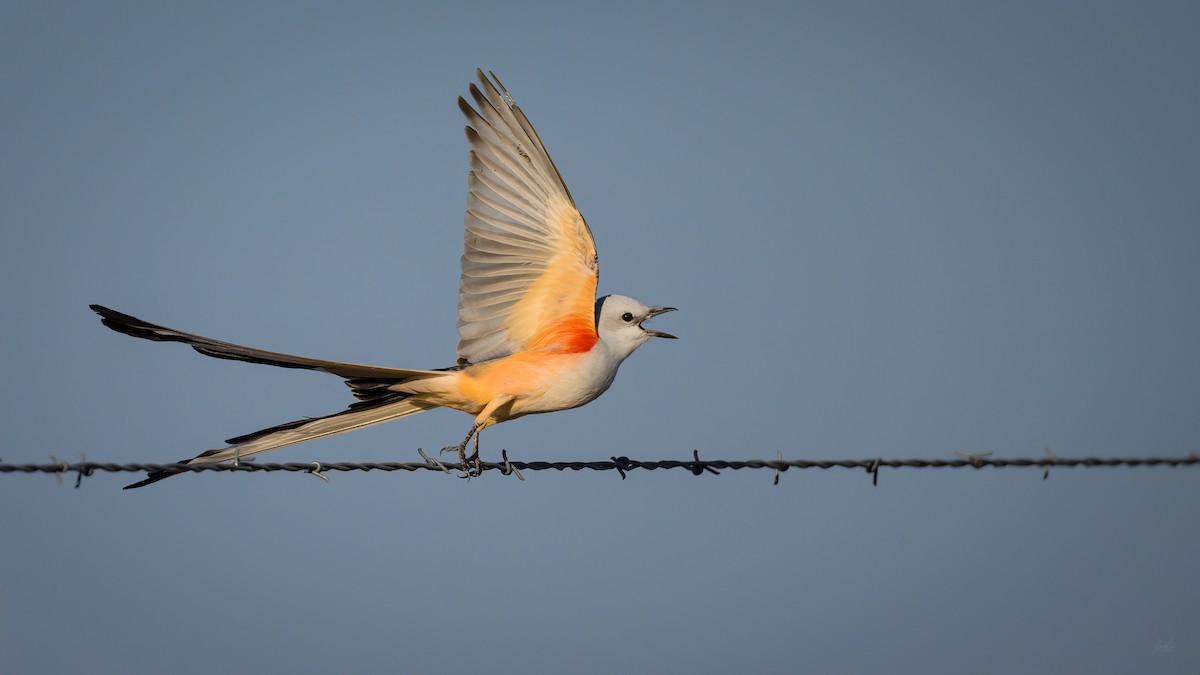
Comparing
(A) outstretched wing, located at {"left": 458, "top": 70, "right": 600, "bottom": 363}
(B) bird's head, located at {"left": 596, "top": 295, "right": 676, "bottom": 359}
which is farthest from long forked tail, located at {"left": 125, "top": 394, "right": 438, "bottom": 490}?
(B) bird's head, located at {"left": 596, "top": 295, "right": 676, "bottom": 359}

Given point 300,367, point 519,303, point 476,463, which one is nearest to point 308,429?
point 300,367

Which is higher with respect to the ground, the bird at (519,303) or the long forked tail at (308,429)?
the bird at (519,303)

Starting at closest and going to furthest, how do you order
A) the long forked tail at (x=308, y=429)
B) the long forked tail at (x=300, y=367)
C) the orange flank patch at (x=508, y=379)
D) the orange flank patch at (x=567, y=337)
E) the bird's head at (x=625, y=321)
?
the long forked tail at (x=300, y=367) → the long forked tail at (x=308, y=429) → the orange flank patch at (x=508, y=379) → the orange flank patch at (x=567, y=337) → the bird's head at (x=625, y=321)

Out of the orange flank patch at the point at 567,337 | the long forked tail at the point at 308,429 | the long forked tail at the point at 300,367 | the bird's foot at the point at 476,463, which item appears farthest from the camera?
the orange flank patch at the point at 567,337

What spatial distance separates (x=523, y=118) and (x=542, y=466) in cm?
220

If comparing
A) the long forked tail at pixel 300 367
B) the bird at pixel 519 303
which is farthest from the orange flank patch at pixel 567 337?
the long forked tail at pixel 300 367

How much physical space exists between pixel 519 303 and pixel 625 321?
0.66 meters

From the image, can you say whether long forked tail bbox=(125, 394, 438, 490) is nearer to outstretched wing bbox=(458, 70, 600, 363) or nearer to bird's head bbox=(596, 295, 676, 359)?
outstretched wing bbox=(458, 70, 600, 363)

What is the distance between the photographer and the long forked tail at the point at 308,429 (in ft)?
16.2

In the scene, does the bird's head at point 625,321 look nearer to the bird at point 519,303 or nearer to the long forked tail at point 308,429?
the bird at point 519,303

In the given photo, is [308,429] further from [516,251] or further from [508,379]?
[516,251]

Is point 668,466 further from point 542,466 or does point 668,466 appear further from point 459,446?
point 459,446

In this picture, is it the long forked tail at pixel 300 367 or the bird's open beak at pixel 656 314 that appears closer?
the long forked tail at pixel 300 367

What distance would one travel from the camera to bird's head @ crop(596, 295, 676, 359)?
20.4 feet
